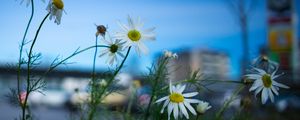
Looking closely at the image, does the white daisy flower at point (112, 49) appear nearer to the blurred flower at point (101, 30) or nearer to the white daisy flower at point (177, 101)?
the blurred flower at point (101, 30)

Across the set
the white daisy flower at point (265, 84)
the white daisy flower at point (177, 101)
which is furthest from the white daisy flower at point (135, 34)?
the white daisy flower at point (265, 84)

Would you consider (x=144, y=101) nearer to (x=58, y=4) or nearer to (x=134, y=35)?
(x=134, y=35)

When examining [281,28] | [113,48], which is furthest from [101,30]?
[281,28]

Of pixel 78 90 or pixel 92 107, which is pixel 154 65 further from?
pixel 78 90

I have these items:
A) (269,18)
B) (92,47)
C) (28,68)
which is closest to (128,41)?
(92,47)

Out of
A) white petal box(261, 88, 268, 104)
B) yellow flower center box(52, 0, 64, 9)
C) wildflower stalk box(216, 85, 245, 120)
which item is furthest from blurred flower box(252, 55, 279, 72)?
yellow flower center box(52, 0, 64, 9)
